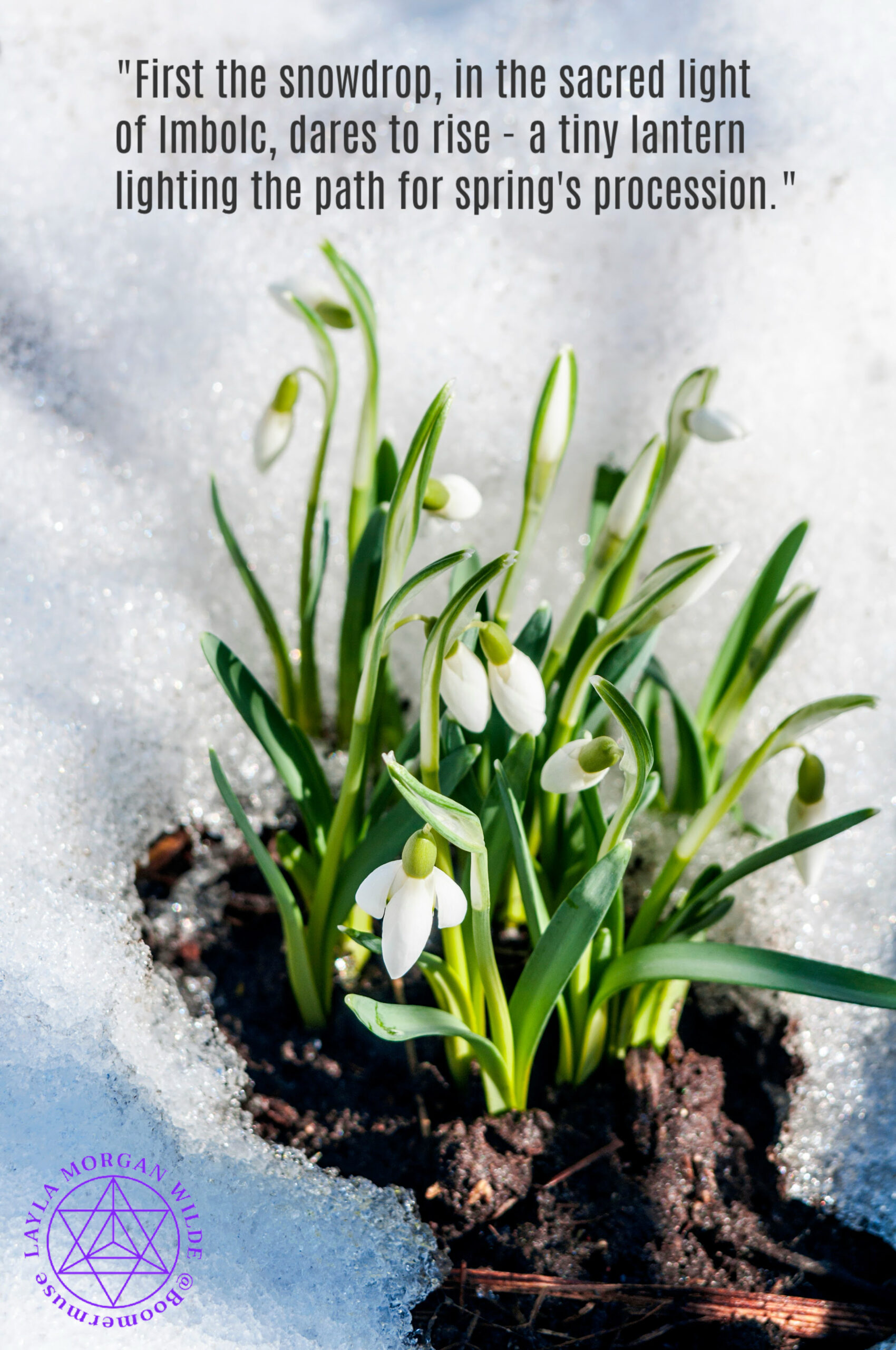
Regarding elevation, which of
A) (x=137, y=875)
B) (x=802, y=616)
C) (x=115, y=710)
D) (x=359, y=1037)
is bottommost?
(x=359, y=1037)

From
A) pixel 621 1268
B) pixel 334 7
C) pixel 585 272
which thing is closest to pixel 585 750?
pixel 621 1268

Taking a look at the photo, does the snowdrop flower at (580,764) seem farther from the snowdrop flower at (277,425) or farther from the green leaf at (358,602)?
the snowdrop flower at (277,425)

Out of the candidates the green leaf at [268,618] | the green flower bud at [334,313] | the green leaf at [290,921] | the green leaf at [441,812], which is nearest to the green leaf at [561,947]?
the green leaf at [441,812]

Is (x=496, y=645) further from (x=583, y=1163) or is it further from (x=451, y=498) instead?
(x=583, y=1163)

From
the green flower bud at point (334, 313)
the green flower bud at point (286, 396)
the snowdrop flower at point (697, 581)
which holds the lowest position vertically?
the snowdrop flower at point (697, 581)

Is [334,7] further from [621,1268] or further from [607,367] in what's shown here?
[621,1268]
